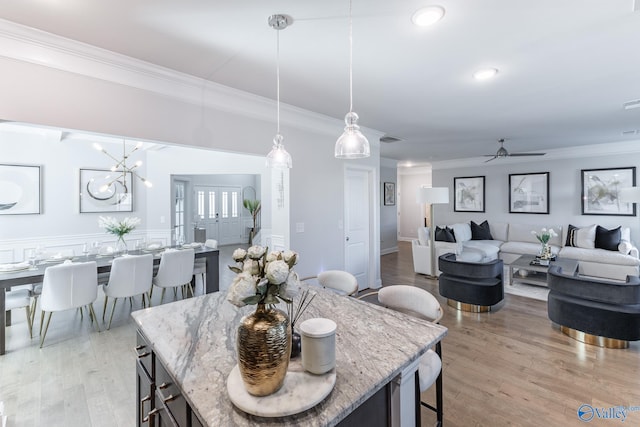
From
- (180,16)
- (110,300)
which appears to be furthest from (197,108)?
(110,300)

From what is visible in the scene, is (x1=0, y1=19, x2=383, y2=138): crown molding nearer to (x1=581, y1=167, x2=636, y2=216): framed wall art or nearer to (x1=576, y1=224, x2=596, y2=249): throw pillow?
(x1=576, y1=224, x2=596, y2=249): throw pillow

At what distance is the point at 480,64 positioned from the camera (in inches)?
97.3

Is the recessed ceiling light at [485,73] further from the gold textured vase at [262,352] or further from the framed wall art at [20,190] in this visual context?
the framed wall art at [20,190]

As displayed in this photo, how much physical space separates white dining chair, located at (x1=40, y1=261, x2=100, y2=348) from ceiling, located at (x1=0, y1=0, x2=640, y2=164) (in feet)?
7.63

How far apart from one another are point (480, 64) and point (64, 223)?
21.5 ft

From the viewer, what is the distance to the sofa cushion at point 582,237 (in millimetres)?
5815

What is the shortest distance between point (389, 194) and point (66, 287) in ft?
24.6

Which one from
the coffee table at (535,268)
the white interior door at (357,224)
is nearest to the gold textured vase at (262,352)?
the white interior door at (357,224)

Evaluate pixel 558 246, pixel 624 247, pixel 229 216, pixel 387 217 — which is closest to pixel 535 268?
pixel 624 247

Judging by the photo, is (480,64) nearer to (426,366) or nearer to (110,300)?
(426,366)

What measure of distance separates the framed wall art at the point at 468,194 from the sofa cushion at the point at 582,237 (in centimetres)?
208

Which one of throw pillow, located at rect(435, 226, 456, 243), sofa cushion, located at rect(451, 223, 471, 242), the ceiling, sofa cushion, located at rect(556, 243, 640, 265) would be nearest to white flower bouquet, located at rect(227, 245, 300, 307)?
the ceiling

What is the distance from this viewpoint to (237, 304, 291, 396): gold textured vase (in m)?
0.96

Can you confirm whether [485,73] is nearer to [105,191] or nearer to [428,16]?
[428,16]
